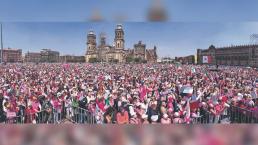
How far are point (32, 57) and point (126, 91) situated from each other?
39.3 inches

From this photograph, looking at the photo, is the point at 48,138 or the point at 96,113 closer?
the point at 48,138

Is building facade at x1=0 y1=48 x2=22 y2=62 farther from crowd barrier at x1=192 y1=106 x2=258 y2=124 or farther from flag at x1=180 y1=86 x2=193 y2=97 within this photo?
crowd barrier at x1=192 y1=106 x2=258 y2=124

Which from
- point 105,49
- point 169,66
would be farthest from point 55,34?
point 169,66

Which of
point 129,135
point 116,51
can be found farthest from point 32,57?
point 129,135

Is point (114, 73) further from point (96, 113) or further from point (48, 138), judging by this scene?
point (48, 138)

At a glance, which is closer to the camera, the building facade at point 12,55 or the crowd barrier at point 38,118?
the crowd barrier at point 38,118

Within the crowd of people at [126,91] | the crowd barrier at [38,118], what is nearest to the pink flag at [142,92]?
the crowd of people at [126,91]

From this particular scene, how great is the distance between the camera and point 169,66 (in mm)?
4477

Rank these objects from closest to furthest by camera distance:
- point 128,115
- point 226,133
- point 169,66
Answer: point 226,133, point 128,115, point 169,66

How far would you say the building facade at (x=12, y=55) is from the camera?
172 inches

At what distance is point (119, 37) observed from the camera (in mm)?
4348

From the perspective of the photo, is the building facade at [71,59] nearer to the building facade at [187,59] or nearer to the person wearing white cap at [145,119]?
the person wearing white cap at [145,119]

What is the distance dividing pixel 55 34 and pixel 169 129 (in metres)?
1.42

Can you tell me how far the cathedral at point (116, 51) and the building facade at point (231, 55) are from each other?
500 millimetres
